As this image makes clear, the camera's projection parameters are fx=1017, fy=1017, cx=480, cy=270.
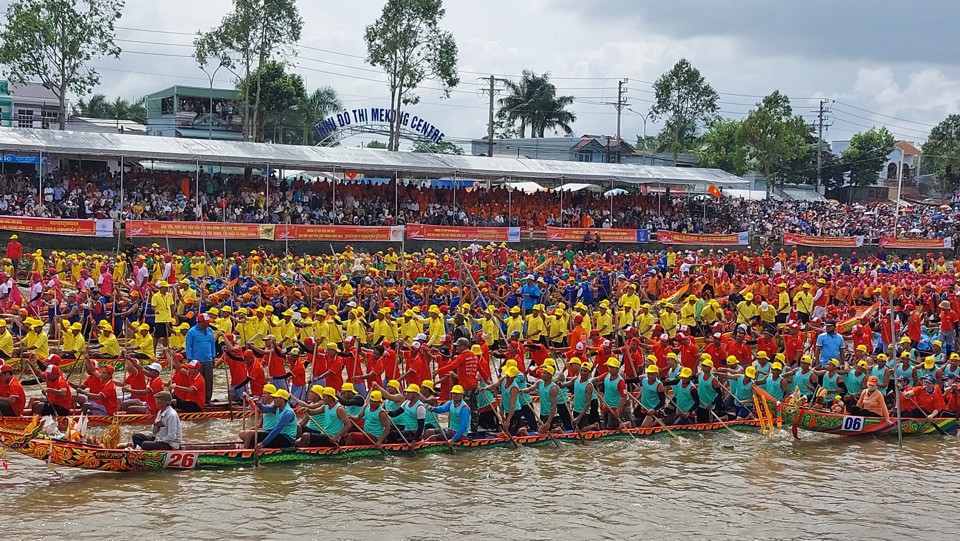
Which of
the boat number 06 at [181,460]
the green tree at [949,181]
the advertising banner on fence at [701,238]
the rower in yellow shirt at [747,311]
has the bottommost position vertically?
the boat number 06 at [181,460]

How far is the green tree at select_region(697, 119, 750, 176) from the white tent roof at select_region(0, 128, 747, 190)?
903 centimetres

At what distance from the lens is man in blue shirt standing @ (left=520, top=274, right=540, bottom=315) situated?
902 inches

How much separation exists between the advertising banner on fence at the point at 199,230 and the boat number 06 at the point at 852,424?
18.3 metres

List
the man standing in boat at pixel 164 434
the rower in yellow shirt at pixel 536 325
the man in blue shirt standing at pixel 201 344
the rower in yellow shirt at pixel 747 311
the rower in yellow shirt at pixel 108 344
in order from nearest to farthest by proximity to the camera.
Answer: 1. the man standing in boat at pixel 164 434
2. the man in blue shirt standing at pixel 201 344
3. the rower in yellow shirt at pixel 108 344
4. the rower in yellow shirt at pixel 536 325
5. the rower in yellow shirt at pixel 747 311

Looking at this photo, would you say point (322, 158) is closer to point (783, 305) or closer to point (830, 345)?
point (783, 305)

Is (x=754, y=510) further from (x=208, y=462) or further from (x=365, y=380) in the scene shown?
(x=208, y=462)

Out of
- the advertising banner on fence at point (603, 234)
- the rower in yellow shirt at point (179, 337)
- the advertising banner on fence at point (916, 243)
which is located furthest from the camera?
the advertising banner on fence at point (916, 243)

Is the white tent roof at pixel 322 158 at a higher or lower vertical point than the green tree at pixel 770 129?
lower

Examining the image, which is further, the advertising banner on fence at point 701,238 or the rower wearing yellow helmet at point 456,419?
the advertising banner on fence at point 701,238

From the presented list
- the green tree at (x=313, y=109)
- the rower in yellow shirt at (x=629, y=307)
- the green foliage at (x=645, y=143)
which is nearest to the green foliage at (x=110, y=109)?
the green tree at (x=313, y=109)

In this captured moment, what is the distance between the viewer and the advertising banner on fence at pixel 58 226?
2862 cm

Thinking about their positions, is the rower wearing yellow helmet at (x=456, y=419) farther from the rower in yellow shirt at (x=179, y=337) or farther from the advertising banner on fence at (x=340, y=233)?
the advertising banner on fence at (x=340, y=233)

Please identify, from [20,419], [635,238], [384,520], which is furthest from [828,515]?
[635,238]

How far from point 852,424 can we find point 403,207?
2456 centimetres
